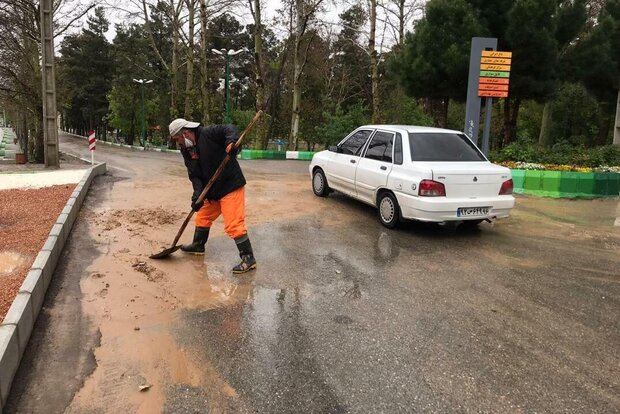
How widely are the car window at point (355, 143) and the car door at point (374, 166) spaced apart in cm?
22

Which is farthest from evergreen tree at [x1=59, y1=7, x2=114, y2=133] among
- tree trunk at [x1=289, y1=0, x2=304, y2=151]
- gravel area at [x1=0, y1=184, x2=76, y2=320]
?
gravel area at [x1=0, y1=184, x2=76, y2=320]

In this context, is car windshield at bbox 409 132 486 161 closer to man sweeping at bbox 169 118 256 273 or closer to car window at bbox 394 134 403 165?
car window at bbox 394 134 403 165

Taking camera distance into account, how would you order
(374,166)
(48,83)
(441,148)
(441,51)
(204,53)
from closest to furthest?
(441,148) → (374,166) → (48,83) → (441,51) → (204,53)

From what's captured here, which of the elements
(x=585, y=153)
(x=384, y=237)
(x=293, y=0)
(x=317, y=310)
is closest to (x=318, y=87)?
(x=293, y=0)

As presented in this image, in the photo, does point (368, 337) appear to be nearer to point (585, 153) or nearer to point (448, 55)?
point (585, 153)

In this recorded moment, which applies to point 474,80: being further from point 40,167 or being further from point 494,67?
point 40,167

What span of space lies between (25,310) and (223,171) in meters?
2.32

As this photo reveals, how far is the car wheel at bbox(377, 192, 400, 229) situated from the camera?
727 centimetres

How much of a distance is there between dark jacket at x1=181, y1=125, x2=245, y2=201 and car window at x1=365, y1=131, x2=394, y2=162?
2909 millimetres

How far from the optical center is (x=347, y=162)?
8.59m

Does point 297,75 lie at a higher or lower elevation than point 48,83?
higher

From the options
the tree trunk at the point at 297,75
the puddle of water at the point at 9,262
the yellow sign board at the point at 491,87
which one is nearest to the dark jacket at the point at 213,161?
the puddle of water at the point at 9,262

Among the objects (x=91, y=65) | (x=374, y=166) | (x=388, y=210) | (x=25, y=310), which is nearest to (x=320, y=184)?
(x=374, y=166)

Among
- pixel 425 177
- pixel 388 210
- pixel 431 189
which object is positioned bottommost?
pixel 388 210
